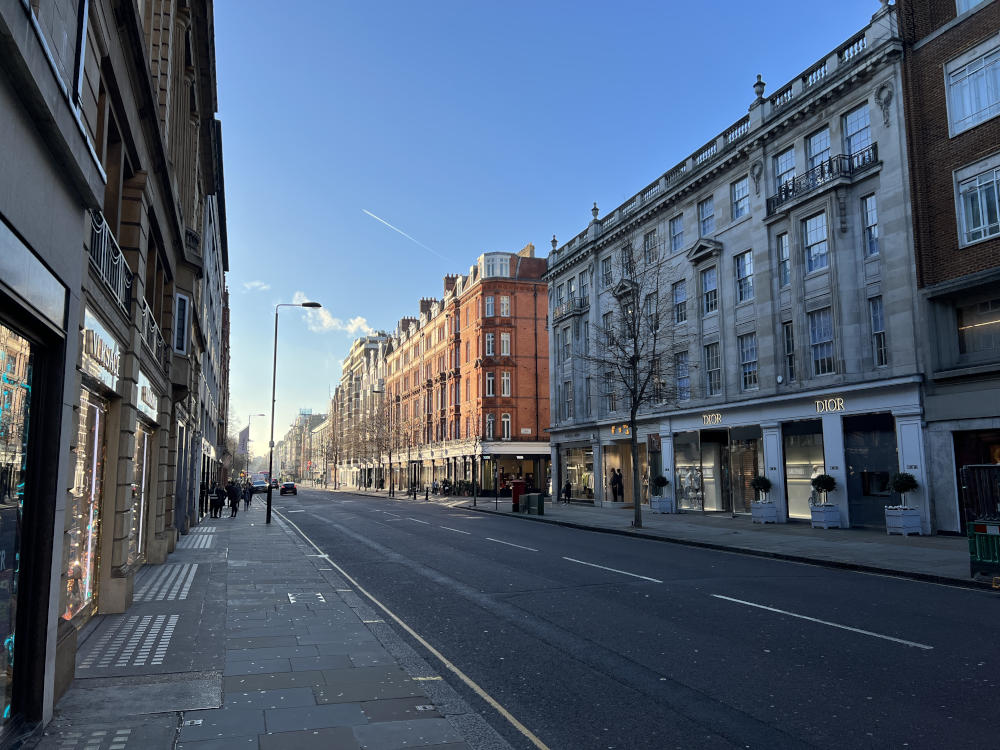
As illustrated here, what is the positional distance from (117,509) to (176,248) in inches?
352

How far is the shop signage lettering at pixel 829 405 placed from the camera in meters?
23.8

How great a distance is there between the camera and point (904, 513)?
20.7 m

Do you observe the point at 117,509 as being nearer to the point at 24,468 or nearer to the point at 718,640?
the point at 24,468

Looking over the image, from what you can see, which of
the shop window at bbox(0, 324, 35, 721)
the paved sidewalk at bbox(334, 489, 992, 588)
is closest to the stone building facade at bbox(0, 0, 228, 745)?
the shop window at bbox(0, 324, 35, 721)

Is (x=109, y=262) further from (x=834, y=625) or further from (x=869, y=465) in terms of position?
(x=869, y=465)

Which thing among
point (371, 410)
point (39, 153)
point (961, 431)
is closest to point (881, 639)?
point (39, 153)

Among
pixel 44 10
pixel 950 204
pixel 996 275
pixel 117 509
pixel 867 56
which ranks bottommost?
pixel 117 509

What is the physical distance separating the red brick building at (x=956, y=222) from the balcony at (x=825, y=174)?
5.52 feet

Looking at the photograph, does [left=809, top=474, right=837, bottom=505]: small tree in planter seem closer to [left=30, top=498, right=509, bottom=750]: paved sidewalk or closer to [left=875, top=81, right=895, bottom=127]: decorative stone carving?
[left=875, top=81, right=895, bottom=127]: decorative stone carving

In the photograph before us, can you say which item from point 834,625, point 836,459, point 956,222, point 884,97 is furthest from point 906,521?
point 834,625

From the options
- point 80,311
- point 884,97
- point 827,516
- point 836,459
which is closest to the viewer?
point 80,311

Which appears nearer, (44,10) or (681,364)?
(44,10)

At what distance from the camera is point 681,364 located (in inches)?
1299

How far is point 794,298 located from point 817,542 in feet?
33.7
